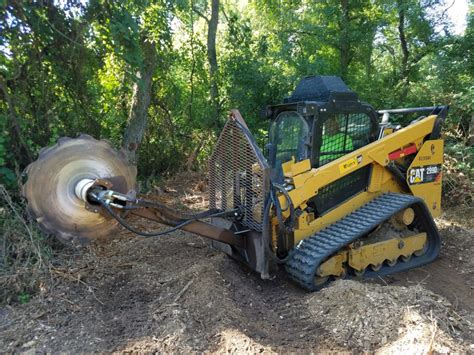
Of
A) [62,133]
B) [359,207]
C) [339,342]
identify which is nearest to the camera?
[339,342]

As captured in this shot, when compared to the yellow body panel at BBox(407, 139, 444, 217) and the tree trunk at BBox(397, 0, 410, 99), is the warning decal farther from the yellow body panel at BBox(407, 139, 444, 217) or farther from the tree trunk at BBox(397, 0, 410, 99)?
the tree trunk at BBox(397, 0, 410, 99)

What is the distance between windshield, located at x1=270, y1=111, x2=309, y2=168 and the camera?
4789mm

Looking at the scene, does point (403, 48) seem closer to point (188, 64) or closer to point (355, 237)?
point (188, 64)

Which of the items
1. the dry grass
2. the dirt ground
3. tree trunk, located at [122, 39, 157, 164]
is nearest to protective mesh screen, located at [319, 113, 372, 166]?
the dirt ground

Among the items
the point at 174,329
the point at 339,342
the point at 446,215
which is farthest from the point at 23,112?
the point at 446,215

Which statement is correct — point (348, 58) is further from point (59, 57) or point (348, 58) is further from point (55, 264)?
point (55, 264)

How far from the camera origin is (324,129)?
472cm

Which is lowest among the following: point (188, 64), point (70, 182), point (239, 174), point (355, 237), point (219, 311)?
point (219, 311)

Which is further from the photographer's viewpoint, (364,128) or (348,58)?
(348,58)

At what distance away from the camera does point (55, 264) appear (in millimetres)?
4445

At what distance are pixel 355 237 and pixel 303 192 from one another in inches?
26.1

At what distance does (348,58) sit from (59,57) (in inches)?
411

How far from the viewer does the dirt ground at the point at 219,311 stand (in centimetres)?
323

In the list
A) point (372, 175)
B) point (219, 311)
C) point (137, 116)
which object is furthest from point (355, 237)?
point (137, 116)
